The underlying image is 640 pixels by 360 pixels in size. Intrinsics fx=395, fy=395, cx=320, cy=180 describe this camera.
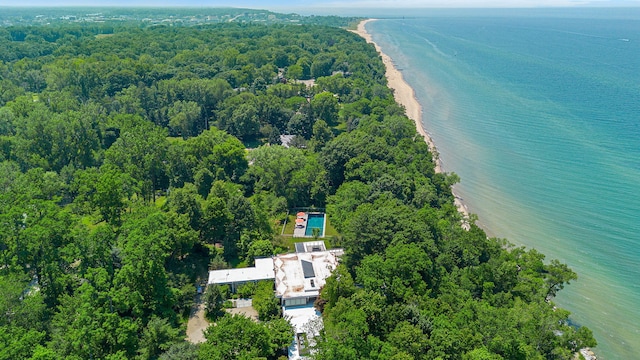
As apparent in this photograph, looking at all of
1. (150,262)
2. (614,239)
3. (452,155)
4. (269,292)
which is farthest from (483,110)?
(150,262)

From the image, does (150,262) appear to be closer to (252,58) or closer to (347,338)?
(347,338)

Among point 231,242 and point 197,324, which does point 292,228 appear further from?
point 197,324

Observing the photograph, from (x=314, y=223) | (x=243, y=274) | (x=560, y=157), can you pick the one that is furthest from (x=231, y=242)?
(x=560, y=157)

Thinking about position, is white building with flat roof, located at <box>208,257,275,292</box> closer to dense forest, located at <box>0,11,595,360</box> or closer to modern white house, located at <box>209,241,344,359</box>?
modern white house, located at <box>209,241,344,359</box>

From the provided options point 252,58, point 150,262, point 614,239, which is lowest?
point 614,239

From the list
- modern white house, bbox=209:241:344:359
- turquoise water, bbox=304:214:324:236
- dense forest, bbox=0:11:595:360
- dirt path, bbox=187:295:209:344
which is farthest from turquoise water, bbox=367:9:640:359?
dirt path, bbox=187:295:209:344

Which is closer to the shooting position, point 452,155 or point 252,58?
point 452,155

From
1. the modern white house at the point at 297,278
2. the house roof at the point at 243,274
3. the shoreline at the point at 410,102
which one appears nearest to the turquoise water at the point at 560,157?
the shoreline at the point at 410,102

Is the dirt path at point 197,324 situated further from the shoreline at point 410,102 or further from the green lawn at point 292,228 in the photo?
the shoreline at point 410,102
